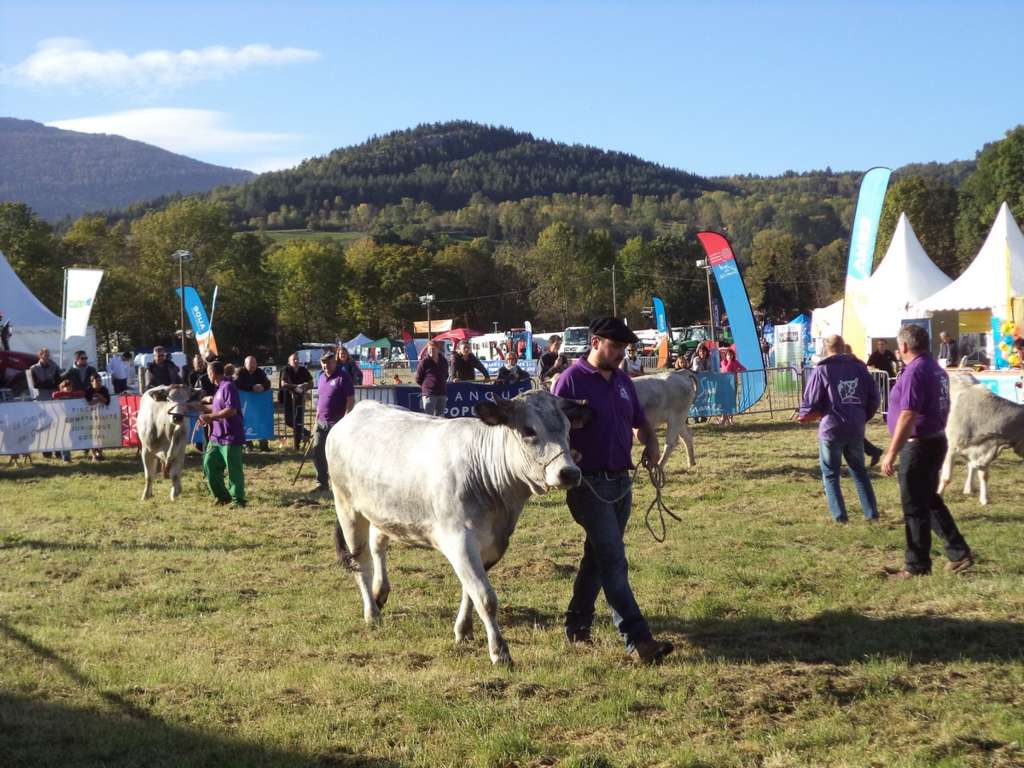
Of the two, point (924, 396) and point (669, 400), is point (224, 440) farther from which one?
point (924, 396)

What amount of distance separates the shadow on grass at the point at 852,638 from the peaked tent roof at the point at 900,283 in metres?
25.4

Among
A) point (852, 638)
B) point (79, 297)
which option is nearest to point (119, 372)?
point (79, 297)

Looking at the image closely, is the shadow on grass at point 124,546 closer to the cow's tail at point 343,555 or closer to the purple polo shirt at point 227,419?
the purple polo shirt at point 227,419

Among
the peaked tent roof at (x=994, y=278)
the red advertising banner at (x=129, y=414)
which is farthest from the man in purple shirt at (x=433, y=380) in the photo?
the peaked tent roof at (x=994, y=278)

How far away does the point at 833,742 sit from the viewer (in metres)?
4.95

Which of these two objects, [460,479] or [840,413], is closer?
[460,479]

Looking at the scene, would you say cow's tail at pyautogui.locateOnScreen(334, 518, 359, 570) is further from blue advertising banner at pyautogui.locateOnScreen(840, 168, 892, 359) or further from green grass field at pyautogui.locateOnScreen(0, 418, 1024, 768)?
blue advertising banner at pyautogui.locateOnScreen(840, 168, 892, 359)

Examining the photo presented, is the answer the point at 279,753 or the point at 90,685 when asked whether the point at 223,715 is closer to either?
the point at 279,753

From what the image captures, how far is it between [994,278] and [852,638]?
24.1 meters

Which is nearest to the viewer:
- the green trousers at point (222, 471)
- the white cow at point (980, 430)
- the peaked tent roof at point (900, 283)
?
the white cow at point (980, 430)

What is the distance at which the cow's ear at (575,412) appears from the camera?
6340mm

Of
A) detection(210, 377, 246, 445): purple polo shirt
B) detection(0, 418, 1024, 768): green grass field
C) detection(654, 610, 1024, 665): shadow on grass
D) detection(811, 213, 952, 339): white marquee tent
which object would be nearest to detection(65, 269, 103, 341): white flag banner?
detection(210, 377, 246, 445): purple polo shirt

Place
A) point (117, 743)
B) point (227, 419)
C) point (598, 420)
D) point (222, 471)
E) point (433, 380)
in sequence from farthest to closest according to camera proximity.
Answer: point (433, 380) → point (222, 471) → point (227, 419) → point (598, 420) → point (117, 743)

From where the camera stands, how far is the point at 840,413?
1086 cm
